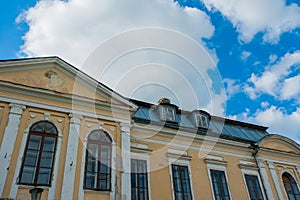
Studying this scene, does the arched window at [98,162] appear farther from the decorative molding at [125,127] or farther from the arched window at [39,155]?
the arched window at [39,155]

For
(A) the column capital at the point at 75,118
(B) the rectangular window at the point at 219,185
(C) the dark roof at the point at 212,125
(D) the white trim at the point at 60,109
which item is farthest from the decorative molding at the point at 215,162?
(A) the column capital at the point at 75,118

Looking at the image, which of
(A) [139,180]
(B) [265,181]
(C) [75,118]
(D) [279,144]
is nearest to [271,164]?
(B) [265,181]

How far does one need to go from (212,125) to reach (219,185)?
3827 mm

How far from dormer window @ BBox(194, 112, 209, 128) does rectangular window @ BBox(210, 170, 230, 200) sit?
106 inches

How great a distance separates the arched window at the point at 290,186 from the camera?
1517 cm

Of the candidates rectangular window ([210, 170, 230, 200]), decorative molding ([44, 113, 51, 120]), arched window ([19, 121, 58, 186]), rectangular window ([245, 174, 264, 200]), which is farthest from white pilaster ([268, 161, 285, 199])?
decorative molding ([44, 113, 51, 120])

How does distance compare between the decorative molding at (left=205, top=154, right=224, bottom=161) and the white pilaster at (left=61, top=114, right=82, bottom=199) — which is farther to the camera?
the decorative molding at (left=205, top=154, right=224, bottom=161)

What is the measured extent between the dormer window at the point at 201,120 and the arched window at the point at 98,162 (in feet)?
19.4

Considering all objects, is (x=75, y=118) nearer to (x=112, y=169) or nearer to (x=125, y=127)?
(x=125, y=127)

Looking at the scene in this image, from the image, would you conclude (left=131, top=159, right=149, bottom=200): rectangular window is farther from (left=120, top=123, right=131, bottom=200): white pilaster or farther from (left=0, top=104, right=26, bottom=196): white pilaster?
(left=0, top=104, right=26, bottom=196): white pilaster

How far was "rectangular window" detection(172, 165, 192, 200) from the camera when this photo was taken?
1247cm

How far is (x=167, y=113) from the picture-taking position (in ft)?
49.3

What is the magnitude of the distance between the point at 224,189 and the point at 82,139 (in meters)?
7.34

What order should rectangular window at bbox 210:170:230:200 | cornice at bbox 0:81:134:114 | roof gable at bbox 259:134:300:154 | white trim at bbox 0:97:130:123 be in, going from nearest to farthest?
white trim at bbox 0:97:130:123, cornice at bbox 0:81:134:114, rectangular window at bbox 210:170:230:200, roof gable at bbox 259:134:300:154
